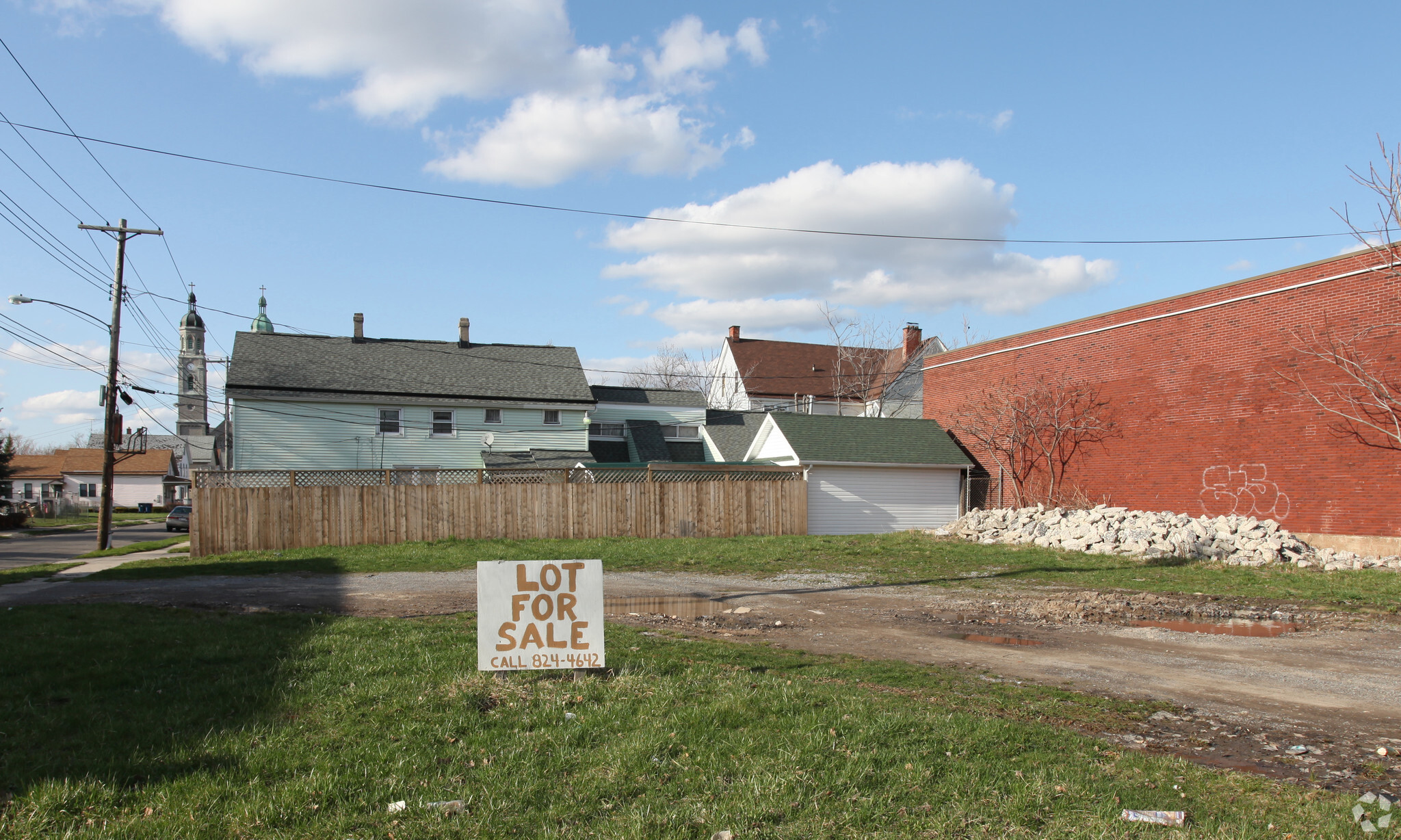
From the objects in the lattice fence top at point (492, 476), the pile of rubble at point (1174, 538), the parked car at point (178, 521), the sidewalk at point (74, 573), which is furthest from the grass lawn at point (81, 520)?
the pile of rubble at point (1174, 538)

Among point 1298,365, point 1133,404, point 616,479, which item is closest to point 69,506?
point 616,479

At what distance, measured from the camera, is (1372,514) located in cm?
1802

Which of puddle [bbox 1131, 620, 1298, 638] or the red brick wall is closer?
puddle [bbox 1131, 620, 1298, 638]

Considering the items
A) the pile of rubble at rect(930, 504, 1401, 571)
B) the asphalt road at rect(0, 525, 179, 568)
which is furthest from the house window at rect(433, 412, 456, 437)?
the pile of rubble at rect(930, 504, 1401, 571)

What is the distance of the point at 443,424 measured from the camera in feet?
108

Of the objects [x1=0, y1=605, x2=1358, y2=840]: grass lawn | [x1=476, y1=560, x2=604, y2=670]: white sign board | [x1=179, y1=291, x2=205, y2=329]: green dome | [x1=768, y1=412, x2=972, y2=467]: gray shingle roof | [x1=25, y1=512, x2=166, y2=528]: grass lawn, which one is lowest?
[x1=25, y1=512, x2=166, y2=528]: grass lawn

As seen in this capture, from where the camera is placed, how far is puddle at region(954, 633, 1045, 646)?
371 inches

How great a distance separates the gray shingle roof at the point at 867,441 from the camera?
26.9 meters

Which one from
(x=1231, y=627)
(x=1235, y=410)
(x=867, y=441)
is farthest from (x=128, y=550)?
(x=1235, y=410)

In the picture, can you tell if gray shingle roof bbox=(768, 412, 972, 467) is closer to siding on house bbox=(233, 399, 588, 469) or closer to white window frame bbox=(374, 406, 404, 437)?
siding on house bbox=(233, 399, 588, 469)

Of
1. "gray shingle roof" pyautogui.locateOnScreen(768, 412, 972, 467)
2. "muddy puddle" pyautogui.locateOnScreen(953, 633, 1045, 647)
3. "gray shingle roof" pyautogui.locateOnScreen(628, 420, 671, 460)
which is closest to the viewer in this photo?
"muddy puddle" pyautogui.locateOnScreen(953, 633, 1045, 647)

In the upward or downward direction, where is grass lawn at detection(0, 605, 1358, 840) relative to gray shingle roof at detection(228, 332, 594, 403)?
downward

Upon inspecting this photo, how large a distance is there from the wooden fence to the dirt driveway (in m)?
4.99

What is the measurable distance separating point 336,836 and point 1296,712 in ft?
22.4
